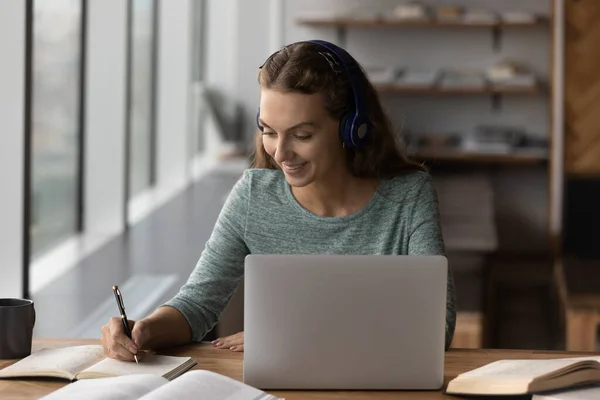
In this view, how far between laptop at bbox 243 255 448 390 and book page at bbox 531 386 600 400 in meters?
0.17

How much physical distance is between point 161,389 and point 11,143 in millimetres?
1869

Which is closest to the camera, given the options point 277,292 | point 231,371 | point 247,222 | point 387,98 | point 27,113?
point 277,292

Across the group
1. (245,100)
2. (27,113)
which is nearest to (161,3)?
(245,100)

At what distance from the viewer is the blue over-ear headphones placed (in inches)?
79.9

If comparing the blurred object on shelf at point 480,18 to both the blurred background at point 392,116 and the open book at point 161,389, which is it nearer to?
the blurred background at point 392,116

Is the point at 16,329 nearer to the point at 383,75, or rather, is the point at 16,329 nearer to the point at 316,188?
the point at 316,188

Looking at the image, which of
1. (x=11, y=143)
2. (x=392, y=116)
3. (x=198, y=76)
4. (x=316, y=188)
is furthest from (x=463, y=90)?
(x=316, y=188)

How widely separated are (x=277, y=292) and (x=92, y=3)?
11.7 ft

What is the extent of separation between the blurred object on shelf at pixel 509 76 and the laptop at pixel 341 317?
4507 millimetres

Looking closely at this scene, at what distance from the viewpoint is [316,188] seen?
214 centimetres

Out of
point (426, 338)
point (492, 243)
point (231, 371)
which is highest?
point (426, 338)

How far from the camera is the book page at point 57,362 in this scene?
5.39 ft

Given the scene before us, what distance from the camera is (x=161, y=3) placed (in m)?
6.40

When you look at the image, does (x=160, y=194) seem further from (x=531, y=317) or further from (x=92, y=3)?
(x=531, y=317)
